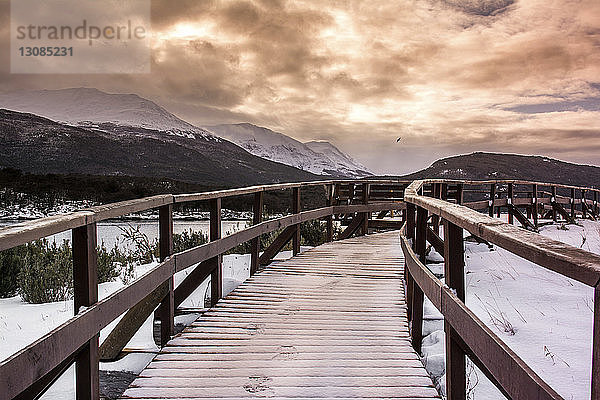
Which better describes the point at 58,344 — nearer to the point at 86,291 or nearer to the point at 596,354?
the point at 86,291

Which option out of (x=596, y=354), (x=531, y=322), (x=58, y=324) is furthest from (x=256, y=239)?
(x=596, y=354)

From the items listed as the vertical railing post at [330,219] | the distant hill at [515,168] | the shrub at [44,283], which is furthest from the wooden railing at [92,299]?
the distant hill at [515,168]

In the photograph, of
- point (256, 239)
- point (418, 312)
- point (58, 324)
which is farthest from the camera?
point (256, 239)

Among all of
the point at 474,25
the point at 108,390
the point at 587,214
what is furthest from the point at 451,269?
the point at 587,214

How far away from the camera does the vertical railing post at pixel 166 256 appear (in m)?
3.85

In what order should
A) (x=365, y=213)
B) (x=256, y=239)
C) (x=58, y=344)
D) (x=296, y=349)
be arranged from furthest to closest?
(x=365, y=213) < (x=256, y=239) < (x=296, y=349) < (x=58, y=344)

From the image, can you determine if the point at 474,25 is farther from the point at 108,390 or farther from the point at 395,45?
the point at 108,390

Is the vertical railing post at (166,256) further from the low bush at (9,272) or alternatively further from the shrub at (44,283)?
the low bush at (9,272)

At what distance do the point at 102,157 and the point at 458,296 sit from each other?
94351mm

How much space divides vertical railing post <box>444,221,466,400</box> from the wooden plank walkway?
1.33 feet

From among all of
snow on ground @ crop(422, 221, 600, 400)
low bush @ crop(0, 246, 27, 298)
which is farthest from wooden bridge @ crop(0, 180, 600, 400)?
low bush @ crop(0, 246, 27, 298)

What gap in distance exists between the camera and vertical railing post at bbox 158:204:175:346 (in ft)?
12.6

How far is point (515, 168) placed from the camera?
83375 mm

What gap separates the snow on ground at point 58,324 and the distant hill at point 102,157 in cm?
5745
